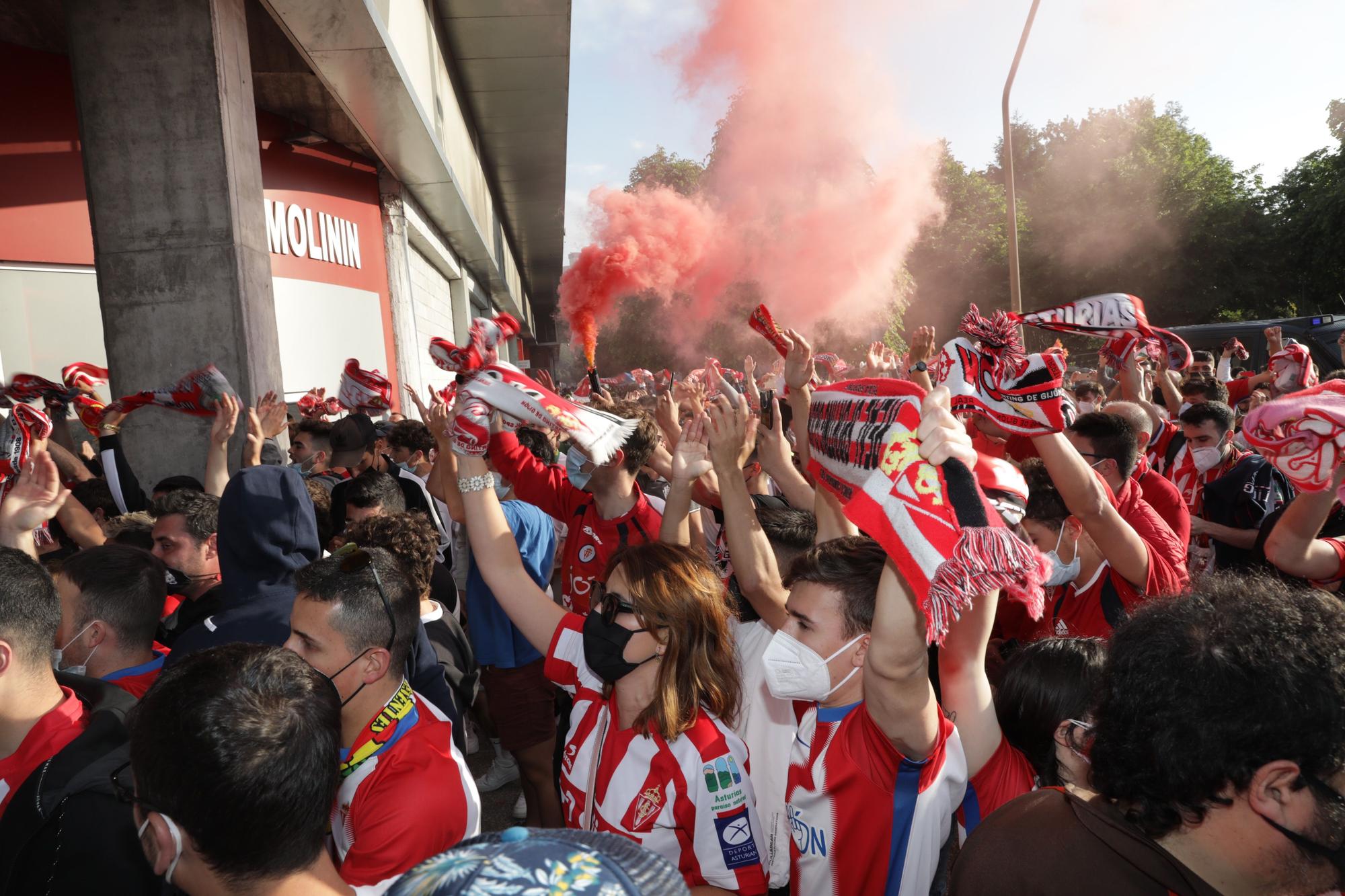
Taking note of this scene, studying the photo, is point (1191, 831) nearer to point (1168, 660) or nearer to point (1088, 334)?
point (1168, 660)

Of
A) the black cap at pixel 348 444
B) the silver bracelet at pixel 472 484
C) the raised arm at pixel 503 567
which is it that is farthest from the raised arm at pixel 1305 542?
the black cap at pixel 348 444

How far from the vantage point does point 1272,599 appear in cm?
152

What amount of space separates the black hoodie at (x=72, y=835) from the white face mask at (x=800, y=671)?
1.53 metres

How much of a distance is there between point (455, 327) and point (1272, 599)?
69.2ft

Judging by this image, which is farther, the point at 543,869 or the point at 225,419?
the point at 225,419

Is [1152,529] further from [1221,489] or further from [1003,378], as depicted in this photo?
[1221,489]

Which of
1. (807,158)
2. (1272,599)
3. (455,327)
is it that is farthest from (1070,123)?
(1272,599)

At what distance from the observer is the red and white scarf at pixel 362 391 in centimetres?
767

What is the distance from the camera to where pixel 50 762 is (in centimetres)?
209

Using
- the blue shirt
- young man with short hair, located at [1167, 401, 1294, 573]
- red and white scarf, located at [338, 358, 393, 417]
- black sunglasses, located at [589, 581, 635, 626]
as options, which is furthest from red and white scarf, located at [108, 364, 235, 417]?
young man with short hair, located at [1167, 401, 1294, 573]

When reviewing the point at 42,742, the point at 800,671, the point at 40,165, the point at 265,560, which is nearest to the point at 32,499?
the point at 265,560

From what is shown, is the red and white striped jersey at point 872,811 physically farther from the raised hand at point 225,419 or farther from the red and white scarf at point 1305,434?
the raised hand at point 225,419

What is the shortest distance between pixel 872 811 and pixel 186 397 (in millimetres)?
5468

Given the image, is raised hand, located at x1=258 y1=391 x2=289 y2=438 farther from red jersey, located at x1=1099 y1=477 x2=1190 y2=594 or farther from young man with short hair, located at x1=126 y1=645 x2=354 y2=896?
red jersey, located at x1=1099 y1=477 x2=1190 y2=594
